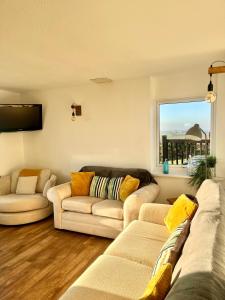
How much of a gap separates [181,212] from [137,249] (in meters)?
→ 0.53

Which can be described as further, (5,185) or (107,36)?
(5,185)

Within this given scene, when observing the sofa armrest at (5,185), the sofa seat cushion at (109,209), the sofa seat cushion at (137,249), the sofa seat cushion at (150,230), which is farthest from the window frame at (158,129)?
the sofa armrest at (5,185)

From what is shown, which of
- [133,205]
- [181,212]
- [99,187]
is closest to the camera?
[181,212]

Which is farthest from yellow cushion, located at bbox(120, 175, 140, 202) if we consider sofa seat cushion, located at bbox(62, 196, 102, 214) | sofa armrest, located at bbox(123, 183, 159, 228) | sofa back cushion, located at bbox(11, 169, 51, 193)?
sofa back cushion, located at bbox(11, 169, 51, 193)

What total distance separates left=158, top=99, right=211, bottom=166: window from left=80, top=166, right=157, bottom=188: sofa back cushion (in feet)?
1.43

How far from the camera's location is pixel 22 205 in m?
3.69

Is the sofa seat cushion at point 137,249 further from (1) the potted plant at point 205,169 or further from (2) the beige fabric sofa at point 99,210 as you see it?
(1) the potted plant at point 205,169

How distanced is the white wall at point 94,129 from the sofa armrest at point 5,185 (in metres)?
0.73

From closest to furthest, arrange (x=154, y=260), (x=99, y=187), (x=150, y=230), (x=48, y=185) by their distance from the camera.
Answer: (x=154, y=260)
(x=150, y=230)
(x=99, y=187)
(x=48, y=185)

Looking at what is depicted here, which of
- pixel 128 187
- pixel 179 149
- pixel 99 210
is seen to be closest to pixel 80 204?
pixel 99 210

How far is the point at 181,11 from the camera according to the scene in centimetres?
161

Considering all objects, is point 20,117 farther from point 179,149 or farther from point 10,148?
point 179,149

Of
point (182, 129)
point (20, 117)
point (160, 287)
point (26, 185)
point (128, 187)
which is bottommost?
point (26, 185)

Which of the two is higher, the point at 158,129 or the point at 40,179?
the point at 158,129
